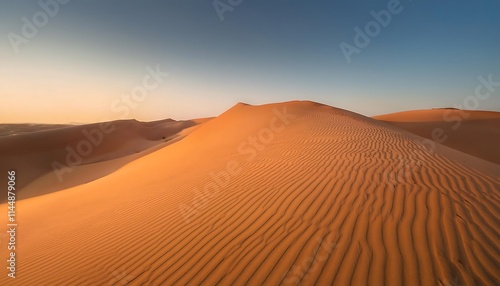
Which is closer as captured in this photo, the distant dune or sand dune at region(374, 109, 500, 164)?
sand dune at region(374, 109, 500, 164)

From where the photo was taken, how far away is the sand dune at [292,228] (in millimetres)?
2273

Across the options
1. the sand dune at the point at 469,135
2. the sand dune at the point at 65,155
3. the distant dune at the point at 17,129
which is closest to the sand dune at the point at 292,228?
the sand dune at the point at 65,155

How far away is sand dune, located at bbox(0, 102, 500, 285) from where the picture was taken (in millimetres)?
2273

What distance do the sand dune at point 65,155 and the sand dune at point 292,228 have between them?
8187 mm

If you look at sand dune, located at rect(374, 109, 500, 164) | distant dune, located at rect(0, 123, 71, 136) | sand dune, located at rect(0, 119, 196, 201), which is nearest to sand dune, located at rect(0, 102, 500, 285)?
sand dune, located at rect(0, 119, 196, 201)

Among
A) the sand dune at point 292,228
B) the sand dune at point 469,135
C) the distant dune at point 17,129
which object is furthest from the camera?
the distant dune at point 17,129

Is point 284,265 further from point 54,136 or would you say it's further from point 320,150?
point 54,136

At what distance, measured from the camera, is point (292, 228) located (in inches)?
119

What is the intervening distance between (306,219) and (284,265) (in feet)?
3.05

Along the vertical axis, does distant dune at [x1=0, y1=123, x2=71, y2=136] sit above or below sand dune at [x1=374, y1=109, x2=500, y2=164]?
above

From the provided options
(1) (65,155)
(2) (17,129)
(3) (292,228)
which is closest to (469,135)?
(3) (292,228)

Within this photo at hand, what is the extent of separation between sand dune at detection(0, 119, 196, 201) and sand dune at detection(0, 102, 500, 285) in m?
8.19

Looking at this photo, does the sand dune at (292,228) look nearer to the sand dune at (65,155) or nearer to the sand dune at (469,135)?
the sand dune at (65,155)

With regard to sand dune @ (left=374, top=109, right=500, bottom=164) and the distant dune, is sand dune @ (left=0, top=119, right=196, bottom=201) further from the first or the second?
sand dune @ (left=374, top=109, right=500, bottom=164)
